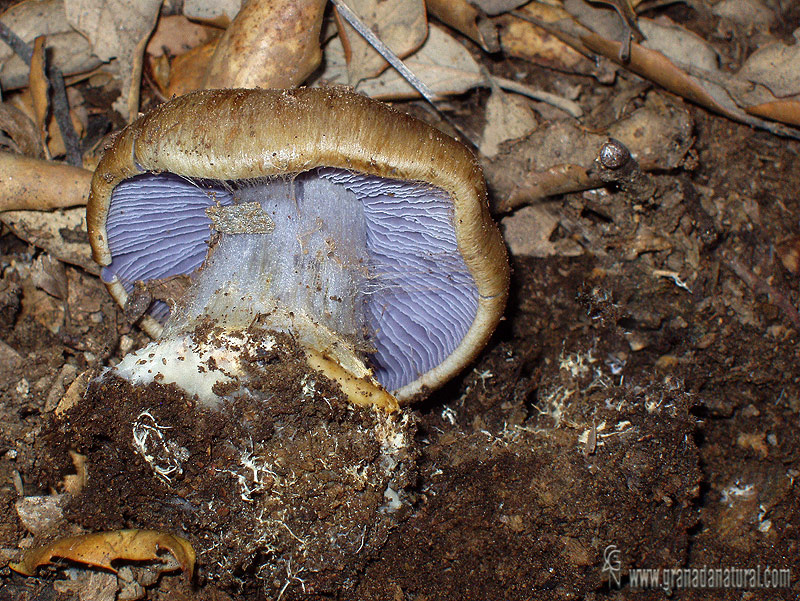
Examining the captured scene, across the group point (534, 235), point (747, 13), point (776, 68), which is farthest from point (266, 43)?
point (747, 13)

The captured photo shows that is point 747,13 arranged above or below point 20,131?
below

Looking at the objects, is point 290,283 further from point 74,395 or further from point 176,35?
point 176,35

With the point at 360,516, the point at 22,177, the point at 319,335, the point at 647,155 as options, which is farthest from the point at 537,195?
the point at 22,177

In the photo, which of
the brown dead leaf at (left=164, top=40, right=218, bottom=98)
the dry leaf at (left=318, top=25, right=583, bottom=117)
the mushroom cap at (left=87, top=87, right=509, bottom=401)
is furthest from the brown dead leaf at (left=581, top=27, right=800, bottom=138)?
the brown dead leaf at (left=164, top=40, right=218, bottom=98)

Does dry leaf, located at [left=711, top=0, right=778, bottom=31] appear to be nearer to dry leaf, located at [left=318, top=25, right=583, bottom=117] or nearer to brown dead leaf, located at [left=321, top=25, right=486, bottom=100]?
dry leaf, located at [left=318, top=25, right=583, bottom=117]

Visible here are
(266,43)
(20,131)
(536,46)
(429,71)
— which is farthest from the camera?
(536,46)

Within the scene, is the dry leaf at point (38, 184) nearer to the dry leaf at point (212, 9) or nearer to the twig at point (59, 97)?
the twig at point (59, 97)

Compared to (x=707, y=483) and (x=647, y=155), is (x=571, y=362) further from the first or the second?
(x=647, y=155)
